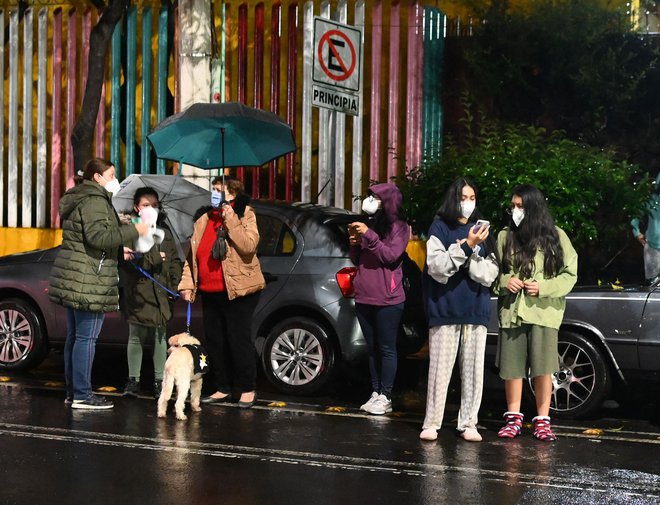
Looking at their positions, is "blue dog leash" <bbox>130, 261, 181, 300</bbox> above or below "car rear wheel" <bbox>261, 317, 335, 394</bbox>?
above

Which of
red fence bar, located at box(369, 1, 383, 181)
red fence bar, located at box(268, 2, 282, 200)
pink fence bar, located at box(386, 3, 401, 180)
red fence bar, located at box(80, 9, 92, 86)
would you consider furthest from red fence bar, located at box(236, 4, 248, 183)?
red fence bar, located at box(80, 9, 92, 86)

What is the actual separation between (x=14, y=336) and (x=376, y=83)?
6516 millimetres

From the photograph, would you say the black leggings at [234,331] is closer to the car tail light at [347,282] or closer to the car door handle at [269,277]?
the car door handle at [269,277]

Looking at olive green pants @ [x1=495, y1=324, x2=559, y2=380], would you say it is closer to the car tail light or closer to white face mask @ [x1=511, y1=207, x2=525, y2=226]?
white face mask @ [x1=511, y1=207, x2=525, y2=226]

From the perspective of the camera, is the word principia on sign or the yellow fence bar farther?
the yellow fence bar

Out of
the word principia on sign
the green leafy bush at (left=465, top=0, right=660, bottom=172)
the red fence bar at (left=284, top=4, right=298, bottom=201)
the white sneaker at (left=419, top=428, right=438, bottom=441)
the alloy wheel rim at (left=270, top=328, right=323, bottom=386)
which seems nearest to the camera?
the white sneaker at (left=419, top=428, right=438, bottom=441)

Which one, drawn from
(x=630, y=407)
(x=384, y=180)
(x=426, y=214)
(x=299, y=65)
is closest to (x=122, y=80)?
(x=299, y=65)

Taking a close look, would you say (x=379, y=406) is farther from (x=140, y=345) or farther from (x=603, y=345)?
(x=140, y=345)

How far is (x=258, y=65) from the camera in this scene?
16469 millimetres

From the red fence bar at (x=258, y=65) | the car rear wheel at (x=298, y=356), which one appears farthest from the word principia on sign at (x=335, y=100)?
the red fence bar at (x=258, y=65)

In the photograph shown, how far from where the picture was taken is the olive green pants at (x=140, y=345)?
33.7 ft

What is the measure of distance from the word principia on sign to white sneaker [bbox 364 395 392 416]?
307 centimetres

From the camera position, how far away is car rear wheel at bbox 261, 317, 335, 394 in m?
10.4

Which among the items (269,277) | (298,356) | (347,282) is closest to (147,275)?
(269,277)
